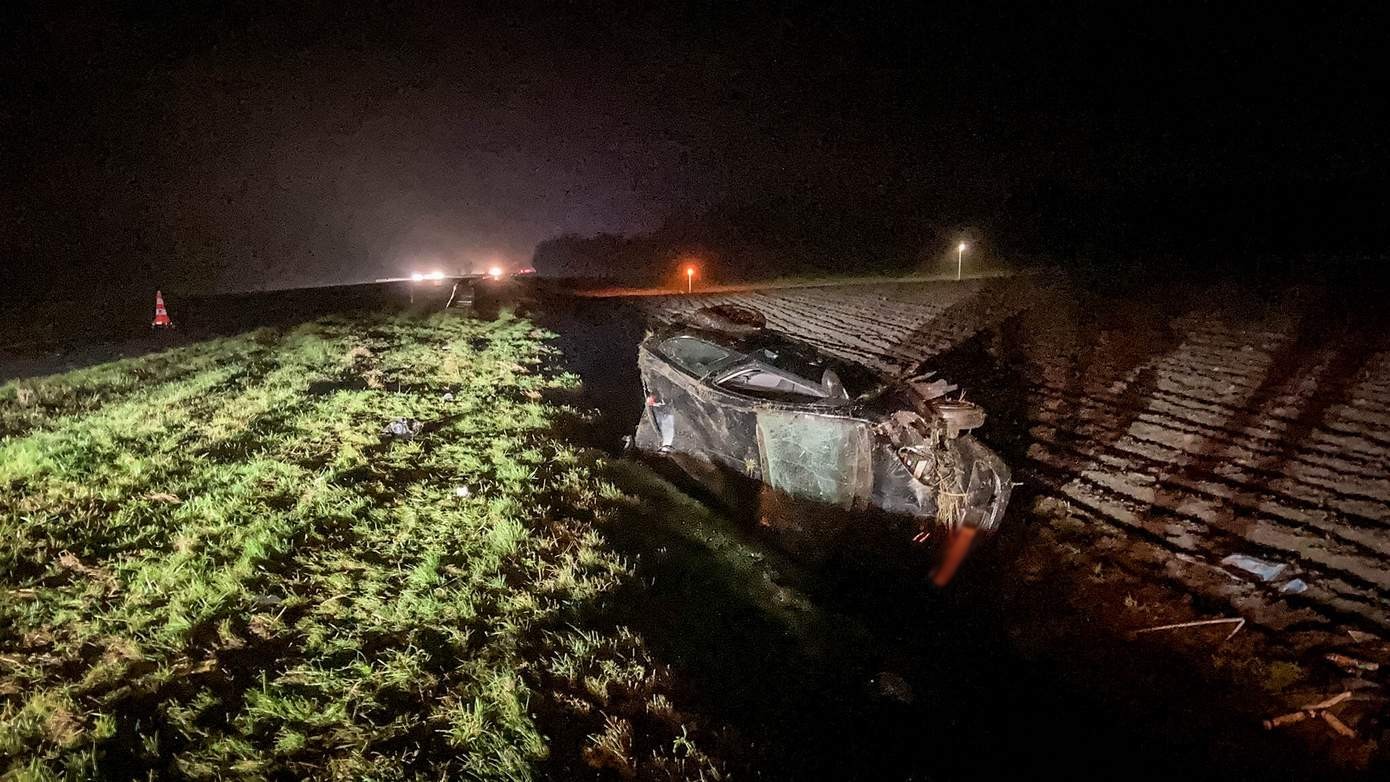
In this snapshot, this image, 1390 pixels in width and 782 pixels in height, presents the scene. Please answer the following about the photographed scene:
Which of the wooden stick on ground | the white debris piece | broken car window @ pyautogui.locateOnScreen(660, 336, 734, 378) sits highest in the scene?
broken car window @ pyautogui.locateOnScreen(660, 336, 734, 378)

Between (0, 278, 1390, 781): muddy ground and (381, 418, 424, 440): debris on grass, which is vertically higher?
(381, 418, 424, 440): debris on grass

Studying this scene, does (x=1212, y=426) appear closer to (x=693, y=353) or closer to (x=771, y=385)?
(x=771, y=385)

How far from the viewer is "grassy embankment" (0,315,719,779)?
259 centimetres

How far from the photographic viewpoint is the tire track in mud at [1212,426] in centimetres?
407

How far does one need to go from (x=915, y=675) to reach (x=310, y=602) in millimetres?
3354

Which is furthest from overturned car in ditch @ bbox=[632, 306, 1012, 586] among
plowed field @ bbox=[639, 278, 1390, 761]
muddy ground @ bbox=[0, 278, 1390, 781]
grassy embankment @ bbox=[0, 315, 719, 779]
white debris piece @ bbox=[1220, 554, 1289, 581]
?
white debris piece @ bbox=[1220, 554, 1289, 581]

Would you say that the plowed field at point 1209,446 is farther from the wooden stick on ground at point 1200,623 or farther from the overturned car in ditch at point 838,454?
the overturned car in ditch at point 838,454

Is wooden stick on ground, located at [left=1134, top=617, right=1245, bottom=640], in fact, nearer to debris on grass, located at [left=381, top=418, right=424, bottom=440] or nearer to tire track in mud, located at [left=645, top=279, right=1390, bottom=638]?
tire track in mud, located at [left=645, top=279, right=1390, bottom=638]

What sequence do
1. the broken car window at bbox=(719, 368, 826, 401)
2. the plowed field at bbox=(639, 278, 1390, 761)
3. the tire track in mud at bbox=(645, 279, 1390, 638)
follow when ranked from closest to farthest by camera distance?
the plowed field at bbox=(639, 278, 1390, 761)
the tire track in mud at bbox=(645, 279, 1390, 638)
the broken car window at bbox=(719, 368, 826, 401)

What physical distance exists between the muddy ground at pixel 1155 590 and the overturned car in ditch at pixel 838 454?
0.39m

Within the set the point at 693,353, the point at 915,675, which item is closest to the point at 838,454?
the point at 915,675

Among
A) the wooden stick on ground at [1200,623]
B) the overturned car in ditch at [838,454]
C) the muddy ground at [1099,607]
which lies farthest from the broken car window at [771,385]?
the wooden stick on ground at [1200,623]

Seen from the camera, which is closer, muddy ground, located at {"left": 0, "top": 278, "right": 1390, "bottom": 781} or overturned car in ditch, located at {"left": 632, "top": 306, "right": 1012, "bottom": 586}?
muddy ground, located at {"left": 0, "top": 278, "right": 1390, "bottom": 781}

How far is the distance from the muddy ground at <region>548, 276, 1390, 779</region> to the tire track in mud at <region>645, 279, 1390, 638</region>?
0.08 ft
